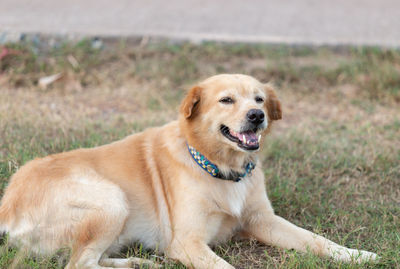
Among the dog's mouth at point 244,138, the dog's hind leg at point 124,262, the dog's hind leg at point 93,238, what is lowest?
the dog's hind leg at point 124,262

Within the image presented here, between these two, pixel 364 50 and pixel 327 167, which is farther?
pixel 364 50

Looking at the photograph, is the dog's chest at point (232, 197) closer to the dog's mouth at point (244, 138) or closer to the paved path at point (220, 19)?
the dog's mouth at point (244, 138)

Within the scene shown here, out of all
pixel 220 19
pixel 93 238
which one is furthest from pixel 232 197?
pixel 220 19

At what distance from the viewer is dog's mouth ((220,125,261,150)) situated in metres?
3.49

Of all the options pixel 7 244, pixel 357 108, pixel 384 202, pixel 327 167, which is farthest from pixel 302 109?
pixel 7 244

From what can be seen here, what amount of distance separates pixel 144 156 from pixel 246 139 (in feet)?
2.67

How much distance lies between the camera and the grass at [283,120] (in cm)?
401

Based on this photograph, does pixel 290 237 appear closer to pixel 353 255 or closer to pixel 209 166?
pixel 353 255

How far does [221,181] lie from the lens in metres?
3.71

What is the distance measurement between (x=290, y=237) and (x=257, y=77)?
11.8 ft

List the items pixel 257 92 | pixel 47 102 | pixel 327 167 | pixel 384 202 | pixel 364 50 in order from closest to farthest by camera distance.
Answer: pixel 257 92, pixel 384 202, pixel 327 167, pixel 47 102, pixel 364 50

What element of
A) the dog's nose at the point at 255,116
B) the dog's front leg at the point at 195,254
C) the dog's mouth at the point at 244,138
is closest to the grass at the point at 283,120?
the dog's front leg at the point at 195,254

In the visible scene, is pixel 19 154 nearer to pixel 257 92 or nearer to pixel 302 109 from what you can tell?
pixel 257 92

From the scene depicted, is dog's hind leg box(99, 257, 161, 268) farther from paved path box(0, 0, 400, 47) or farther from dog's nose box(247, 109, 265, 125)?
paved path box(0, 0, 400, 47)
